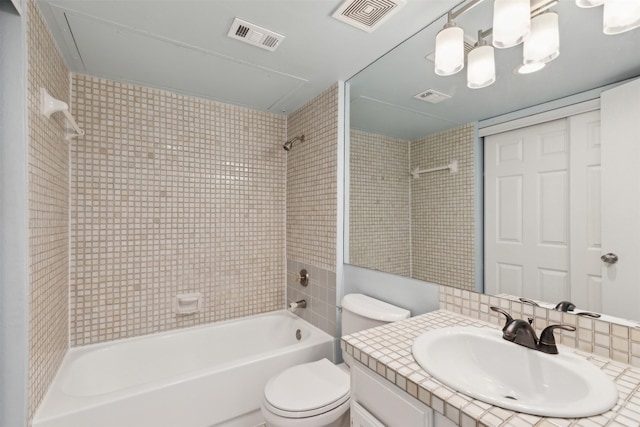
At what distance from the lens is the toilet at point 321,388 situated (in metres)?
1.31

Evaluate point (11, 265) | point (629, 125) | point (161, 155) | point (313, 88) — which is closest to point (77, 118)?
point (161, 155)

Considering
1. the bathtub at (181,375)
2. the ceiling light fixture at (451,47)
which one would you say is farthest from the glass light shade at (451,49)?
the bathtub at (181,375)

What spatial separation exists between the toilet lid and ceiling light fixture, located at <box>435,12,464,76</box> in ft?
5.31

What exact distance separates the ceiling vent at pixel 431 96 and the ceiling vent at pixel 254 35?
2.64ft

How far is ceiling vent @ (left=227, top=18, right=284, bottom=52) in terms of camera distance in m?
1.39

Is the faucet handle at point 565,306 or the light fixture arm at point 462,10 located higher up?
the light fixture arm at point 462,10

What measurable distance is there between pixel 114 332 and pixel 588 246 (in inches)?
101

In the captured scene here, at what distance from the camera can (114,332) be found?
1943mm

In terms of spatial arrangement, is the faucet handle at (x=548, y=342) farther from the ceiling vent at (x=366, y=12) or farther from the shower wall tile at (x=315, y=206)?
the ceiling vent at (x=366, y=12)

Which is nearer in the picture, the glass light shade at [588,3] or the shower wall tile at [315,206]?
the glass light shade at [588,3]

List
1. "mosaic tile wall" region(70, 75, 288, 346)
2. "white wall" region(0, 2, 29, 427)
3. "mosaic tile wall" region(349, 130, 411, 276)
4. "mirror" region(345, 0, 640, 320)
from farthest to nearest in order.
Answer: "mosaic tile wall" region(70, 75, 288, 346) < "mosaic tile wall" region(349, 130, 411, 276) < "white wall" region(0, 2, 29, 427) < "mirror" region(345, 0, 640, 320)

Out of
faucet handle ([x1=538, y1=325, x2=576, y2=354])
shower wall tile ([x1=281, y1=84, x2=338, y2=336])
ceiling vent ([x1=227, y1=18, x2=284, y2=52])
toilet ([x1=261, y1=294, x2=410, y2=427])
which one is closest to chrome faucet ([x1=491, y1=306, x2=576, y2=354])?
faucet handle ([x1=538, y1=325, x2=576, y2=354])

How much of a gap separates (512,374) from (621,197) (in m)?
0.63

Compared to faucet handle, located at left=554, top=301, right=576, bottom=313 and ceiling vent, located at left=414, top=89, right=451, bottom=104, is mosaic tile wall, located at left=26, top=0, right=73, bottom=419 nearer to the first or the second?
ceiling vent, located at left=414, top=89, right=451, bottom=104
